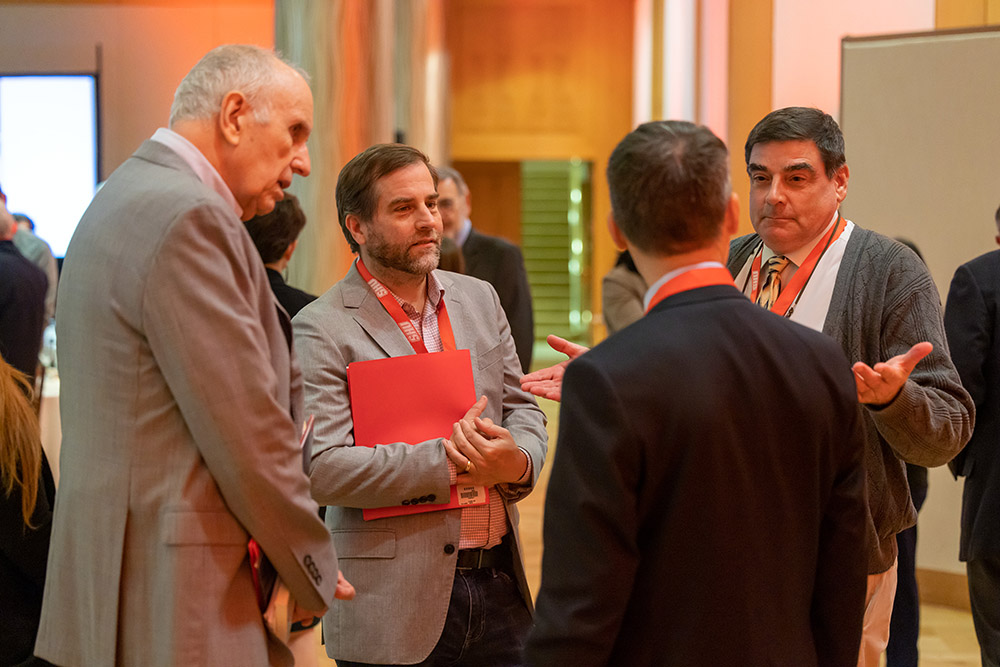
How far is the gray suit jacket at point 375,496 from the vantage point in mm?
2146

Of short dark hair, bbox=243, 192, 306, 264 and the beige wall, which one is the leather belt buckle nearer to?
short dark hair, bbox=243, 192, 306, 264

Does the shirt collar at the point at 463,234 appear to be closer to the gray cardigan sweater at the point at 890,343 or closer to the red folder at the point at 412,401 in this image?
the red folder at the point at 412,401

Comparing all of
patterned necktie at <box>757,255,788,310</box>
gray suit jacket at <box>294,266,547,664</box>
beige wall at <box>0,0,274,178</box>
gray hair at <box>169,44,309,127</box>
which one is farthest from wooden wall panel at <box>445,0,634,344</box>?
gray hair at <box>169,44,309,127</box>

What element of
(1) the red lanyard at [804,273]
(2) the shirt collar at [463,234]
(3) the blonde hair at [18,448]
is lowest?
(3) the blonde hair at [18,448]

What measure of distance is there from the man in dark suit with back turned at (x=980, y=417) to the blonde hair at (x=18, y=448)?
9.16 ft

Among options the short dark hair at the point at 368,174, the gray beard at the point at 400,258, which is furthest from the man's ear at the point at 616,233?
the short dark hair at the point at 368,174

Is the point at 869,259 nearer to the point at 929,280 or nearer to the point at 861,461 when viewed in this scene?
→ the point at 929,280

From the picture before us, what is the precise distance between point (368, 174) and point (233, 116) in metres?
0.63

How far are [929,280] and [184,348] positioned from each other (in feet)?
5.24

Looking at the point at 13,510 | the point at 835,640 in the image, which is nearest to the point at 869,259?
the point at 835,640

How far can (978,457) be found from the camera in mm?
3328

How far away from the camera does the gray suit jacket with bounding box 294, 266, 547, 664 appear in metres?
2.15

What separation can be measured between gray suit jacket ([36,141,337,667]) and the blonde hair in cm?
62

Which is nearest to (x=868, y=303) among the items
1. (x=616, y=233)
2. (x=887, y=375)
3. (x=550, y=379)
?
(x=887, y=375)
